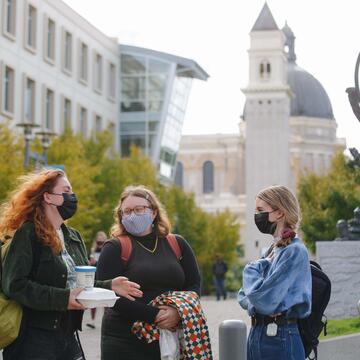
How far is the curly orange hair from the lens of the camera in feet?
21.7

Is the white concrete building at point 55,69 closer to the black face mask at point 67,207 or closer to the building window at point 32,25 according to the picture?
the building window at point 32,25

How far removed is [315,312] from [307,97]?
148761 mm

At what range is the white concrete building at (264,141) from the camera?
106062 millimetres

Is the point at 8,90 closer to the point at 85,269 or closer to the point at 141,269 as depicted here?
the point at 141,269

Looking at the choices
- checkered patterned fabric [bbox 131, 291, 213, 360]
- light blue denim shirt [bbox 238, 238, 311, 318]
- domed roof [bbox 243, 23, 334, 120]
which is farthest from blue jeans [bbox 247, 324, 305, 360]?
domed roof [bbox 243, 23, 334, 120]

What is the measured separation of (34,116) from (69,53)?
664 centimetres

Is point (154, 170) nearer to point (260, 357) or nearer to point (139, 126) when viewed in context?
point (139, 126)

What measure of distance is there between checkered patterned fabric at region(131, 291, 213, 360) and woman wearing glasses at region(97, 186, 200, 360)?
49mm

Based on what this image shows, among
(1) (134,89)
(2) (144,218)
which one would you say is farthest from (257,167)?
(2) (144,218)

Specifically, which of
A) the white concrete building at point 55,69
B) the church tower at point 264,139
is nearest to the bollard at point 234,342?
the white concrete building at point 55,69

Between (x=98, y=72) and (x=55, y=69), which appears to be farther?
(x=98, y=72)

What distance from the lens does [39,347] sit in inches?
253

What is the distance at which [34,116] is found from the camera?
167 ft

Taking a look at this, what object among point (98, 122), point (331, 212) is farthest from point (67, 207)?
point (98, 122)
